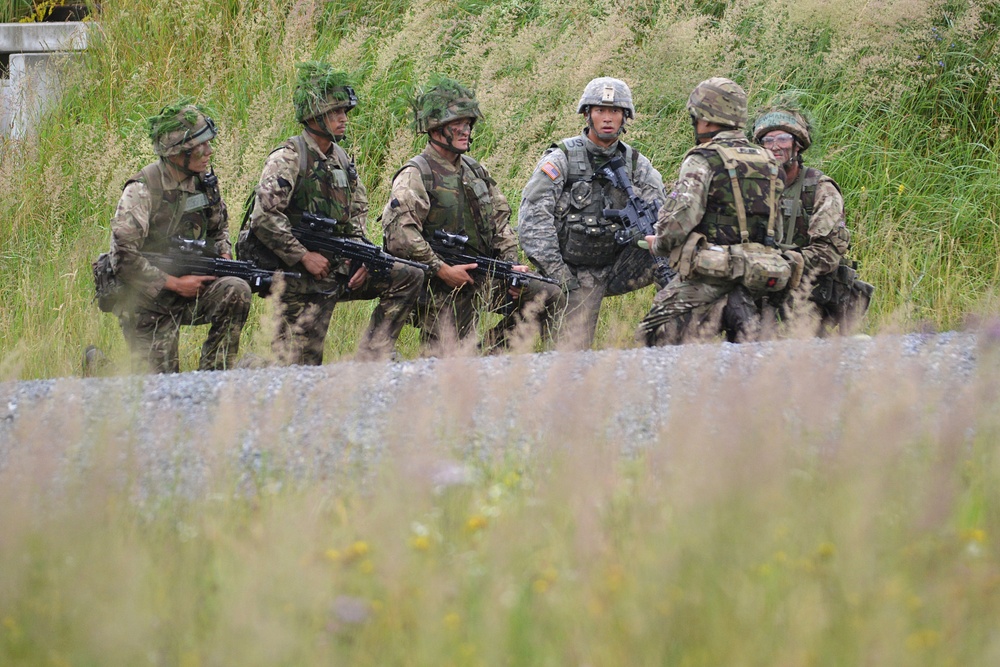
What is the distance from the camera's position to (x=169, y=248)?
626 centimetres

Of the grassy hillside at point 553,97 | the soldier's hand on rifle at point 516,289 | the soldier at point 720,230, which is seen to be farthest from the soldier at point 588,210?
the soldier at point 720,230

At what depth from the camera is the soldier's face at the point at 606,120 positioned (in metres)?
6.95

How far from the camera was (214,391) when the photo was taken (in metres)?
4.41

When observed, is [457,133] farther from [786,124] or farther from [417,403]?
[417,403]

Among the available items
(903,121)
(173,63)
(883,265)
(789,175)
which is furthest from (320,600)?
(173,63)

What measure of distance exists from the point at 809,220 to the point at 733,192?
726 mm

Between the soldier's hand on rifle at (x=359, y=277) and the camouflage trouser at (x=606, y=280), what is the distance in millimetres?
1241

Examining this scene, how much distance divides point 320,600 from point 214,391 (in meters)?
2.19

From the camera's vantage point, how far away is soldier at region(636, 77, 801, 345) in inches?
236

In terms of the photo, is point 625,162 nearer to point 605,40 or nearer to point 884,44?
point 605,40

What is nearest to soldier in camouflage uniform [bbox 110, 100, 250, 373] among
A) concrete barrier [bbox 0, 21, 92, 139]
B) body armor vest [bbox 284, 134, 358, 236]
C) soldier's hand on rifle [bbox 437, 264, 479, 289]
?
body armor vest [bbox 284, 134, 358, 236]

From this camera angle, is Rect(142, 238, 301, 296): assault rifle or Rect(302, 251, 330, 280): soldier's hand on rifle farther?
Rect(302, 251, 330, 280): soldier's hand on rifle

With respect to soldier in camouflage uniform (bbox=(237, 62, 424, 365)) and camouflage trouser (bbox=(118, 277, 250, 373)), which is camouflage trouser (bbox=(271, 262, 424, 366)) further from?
camouflage trouser (bbox=(118, 277, 250, 373))

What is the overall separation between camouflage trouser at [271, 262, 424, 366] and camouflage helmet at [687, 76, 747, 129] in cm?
178
